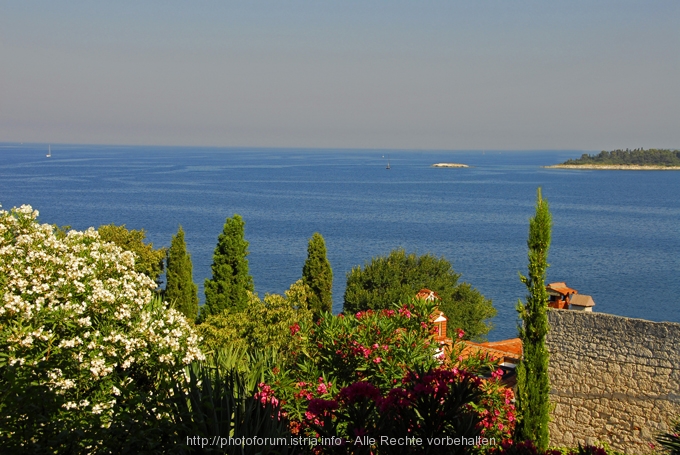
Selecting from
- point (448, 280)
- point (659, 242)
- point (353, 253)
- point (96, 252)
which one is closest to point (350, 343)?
point (96, 252)

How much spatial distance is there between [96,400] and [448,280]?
20.2 meters

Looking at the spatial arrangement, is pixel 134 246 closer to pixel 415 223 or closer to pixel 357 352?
pixel 357 352

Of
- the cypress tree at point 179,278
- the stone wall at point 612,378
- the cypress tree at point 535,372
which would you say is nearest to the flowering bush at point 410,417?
the cypress tree at point 535,372

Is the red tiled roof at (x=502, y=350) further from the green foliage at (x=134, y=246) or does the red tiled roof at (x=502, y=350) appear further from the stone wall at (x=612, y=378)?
the green foliage at (x=134, y=246)

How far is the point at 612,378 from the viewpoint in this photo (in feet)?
33.9

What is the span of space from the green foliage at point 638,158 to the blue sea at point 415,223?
76.4 m

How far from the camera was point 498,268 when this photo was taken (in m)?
44.8

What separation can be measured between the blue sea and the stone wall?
65.5 feet

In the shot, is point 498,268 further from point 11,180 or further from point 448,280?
point 11,180

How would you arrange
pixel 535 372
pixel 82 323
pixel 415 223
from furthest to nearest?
pixel 415 223
pixel 535 372
pixel 82 323

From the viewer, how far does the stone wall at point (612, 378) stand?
9.92 m

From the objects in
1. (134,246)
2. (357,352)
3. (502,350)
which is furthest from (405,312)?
(134,246)

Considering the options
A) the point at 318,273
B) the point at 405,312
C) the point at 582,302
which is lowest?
the point at 318,273

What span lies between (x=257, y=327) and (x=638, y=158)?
18764 centimetres
